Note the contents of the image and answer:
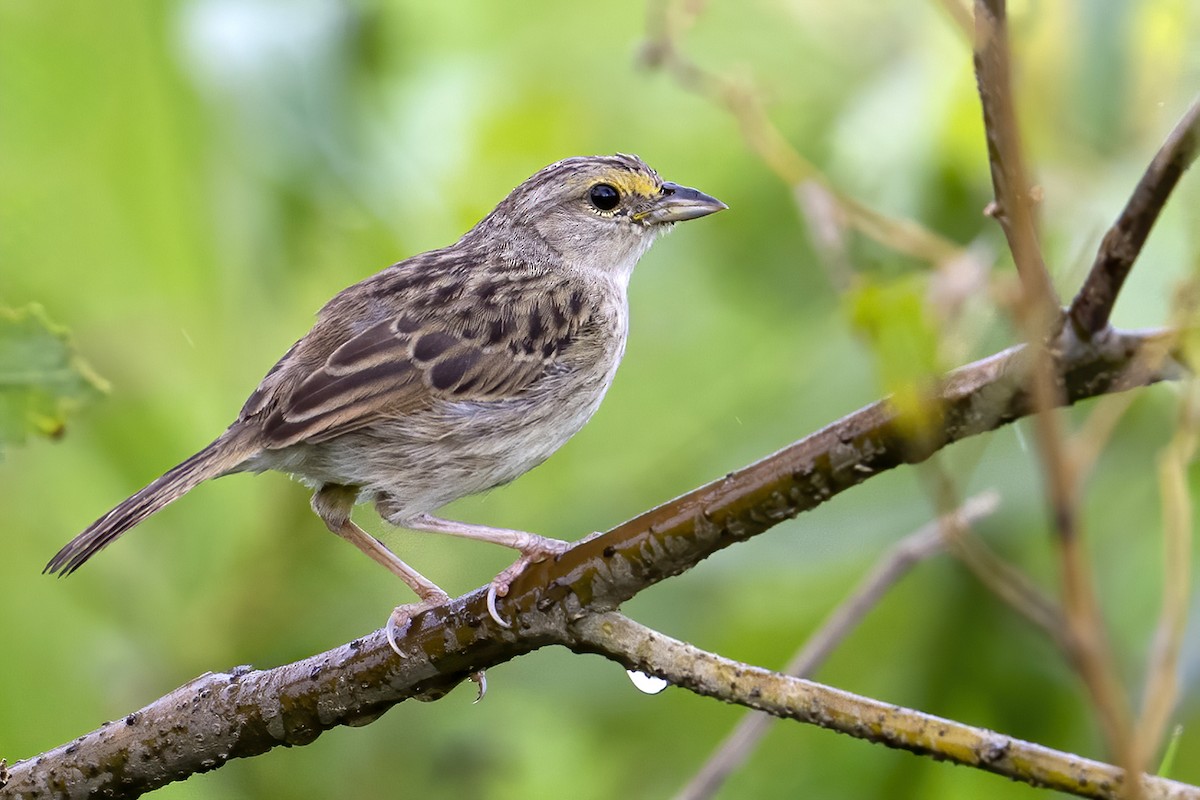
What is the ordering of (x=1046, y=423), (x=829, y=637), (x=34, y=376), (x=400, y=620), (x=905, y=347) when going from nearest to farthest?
(x=1046, y=423) < (x=905, y=347) < (x=34, y=376) < (x=400, y=620) < (x=829, y=637)

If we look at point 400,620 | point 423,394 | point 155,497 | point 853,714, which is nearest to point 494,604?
point 400,620

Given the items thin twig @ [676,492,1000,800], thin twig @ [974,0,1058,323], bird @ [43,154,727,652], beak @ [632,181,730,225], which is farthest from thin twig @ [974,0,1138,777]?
beak @ [632,181,730,225]

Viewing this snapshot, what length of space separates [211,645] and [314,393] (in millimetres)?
757

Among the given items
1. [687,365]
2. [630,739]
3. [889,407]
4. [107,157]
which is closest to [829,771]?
[630,739]

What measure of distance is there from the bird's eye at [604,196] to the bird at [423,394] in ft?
1.30

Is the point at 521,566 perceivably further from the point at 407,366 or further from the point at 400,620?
the point at 407,366

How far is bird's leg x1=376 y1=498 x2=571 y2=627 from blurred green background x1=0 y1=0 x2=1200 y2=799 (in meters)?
0.18

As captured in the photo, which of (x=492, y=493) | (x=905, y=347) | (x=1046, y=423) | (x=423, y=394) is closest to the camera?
(x=1046, y=423)

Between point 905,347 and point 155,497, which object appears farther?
point 155,497

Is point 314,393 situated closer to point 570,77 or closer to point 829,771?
point 829,771

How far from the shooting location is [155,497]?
3760 mm

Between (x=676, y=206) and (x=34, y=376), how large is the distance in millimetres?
2430

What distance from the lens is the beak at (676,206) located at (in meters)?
4.74

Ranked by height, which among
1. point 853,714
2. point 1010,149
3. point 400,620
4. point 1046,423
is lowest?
point 853,714
